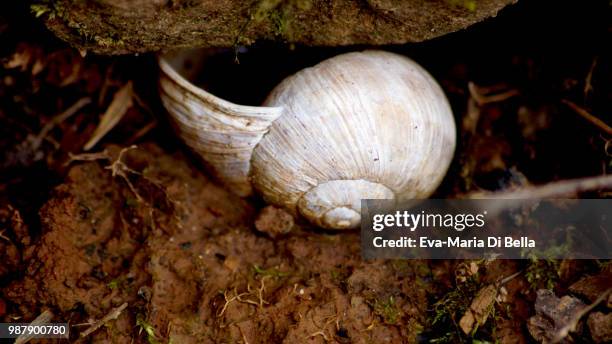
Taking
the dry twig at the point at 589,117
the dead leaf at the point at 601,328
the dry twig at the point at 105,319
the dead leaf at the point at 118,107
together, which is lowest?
the dry twig at the point at 105,319

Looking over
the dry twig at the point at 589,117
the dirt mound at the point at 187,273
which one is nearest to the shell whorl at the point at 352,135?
the dirt mound at the point at 187,273

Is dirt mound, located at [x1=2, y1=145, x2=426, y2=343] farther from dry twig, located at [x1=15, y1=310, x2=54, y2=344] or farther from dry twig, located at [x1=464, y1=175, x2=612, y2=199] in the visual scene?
dry twig, located at [x1=464, y1=175, x2=612, y2=199]

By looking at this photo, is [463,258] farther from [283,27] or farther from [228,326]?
[283,27]

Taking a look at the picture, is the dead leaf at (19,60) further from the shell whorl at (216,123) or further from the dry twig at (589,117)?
the dry twig at (589,117)

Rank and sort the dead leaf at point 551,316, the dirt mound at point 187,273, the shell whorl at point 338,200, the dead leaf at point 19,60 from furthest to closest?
the dead leaf at point 19,60 → the shell whorl at point 338,200 → the dirt mound at point 187,273 → the dead leaf at point 551,316

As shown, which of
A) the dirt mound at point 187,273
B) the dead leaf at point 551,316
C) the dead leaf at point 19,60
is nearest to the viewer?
the dead leaf at point 551,316

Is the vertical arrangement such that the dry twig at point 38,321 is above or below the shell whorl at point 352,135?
below

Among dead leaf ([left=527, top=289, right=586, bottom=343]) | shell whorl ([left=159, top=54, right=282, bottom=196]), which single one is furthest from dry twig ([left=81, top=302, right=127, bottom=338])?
dead leaf ([left=527, top=289, right=586, bottom=343])
